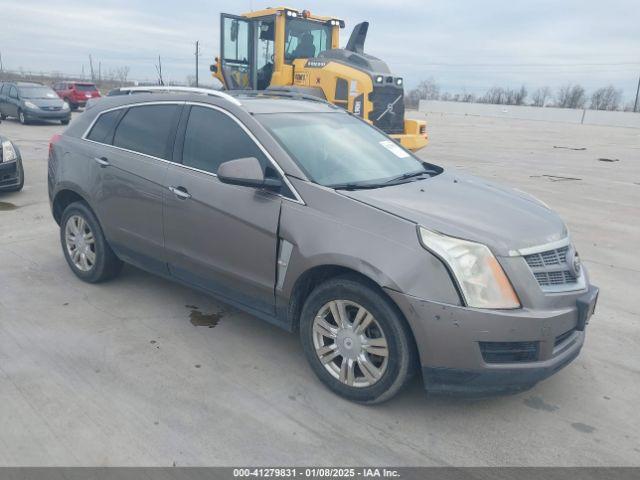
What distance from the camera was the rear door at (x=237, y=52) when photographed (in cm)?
1216

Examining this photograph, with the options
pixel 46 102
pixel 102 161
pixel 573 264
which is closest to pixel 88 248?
pixel 102 161

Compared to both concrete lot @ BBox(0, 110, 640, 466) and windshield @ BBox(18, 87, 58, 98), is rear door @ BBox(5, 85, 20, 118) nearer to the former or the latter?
windshield @ BBox(18, 87, 58, 98)

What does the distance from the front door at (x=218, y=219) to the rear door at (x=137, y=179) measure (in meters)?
0.15

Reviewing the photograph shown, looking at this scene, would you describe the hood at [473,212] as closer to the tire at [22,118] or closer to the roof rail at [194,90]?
the roof rail at [194,90]

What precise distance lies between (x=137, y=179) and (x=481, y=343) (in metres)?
2.88

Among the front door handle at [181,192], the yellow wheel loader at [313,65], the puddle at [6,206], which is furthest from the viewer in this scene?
the yellow wheel loader at [313,65]

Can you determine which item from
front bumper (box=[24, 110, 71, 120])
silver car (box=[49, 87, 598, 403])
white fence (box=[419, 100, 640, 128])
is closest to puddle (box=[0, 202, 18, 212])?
silver car (box=[49, 87, 598, 403])

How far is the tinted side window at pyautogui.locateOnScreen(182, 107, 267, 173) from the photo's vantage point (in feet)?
12.1

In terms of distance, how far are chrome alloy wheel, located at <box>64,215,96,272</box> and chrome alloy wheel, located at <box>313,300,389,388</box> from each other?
2.58 m

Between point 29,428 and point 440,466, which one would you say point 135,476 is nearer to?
point 29,428

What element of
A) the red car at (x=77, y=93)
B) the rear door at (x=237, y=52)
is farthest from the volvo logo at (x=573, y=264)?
the red car at (x=77, y=93)

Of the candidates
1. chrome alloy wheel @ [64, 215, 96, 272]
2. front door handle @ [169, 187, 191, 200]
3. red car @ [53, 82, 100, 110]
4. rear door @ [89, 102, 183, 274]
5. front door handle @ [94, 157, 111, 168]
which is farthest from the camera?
red car @ [53, 82, 100, 110]

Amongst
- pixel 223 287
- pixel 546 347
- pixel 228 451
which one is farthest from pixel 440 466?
pixel 223 287

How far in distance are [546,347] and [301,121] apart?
7.54ft
